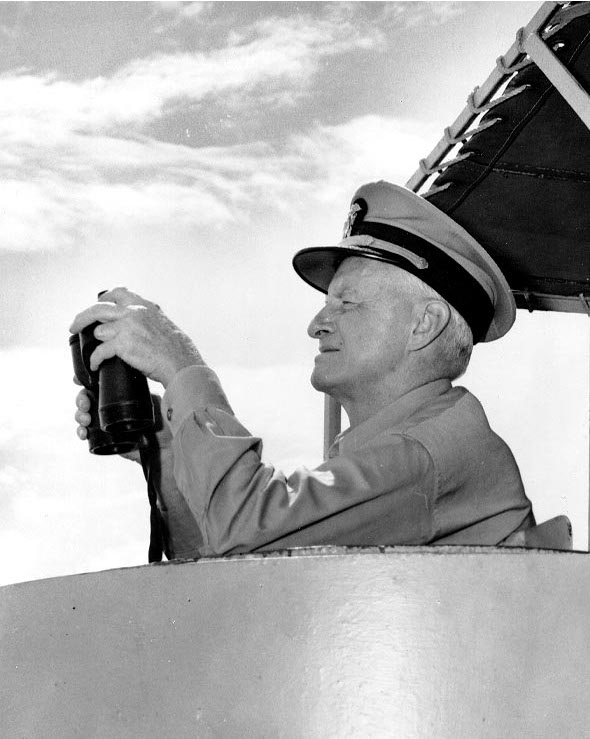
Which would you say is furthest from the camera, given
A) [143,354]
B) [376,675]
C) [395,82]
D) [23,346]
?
[395,82]

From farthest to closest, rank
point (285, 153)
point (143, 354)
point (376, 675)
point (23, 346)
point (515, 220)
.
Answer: point (515, 220), point (285, 153), point (23, 346), point (143, 354), point (376, 675)

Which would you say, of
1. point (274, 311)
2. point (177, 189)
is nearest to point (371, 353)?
point (274, 311)

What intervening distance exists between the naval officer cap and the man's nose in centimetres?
16

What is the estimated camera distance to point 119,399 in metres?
2.17

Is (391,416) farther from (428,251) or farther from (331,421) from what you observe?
(331,421)

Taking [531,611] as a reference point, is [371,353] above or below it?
above

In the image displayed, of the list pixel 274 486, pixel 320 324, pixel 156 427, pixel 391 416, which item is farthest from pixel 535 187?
pixel 274 486

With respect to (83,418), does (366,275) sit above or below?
above

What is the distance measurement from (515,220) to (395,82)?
591mm

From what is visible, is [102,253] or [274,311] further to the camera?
[274,311]

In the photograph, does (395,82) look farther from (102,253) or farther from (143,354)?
(143,354)

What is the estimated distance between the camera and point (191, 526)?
2674 millimetres

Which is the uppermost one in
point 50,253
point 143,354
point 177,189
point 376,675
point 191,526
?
point 177,189

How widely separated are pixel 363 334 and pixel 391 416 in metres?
0.20
